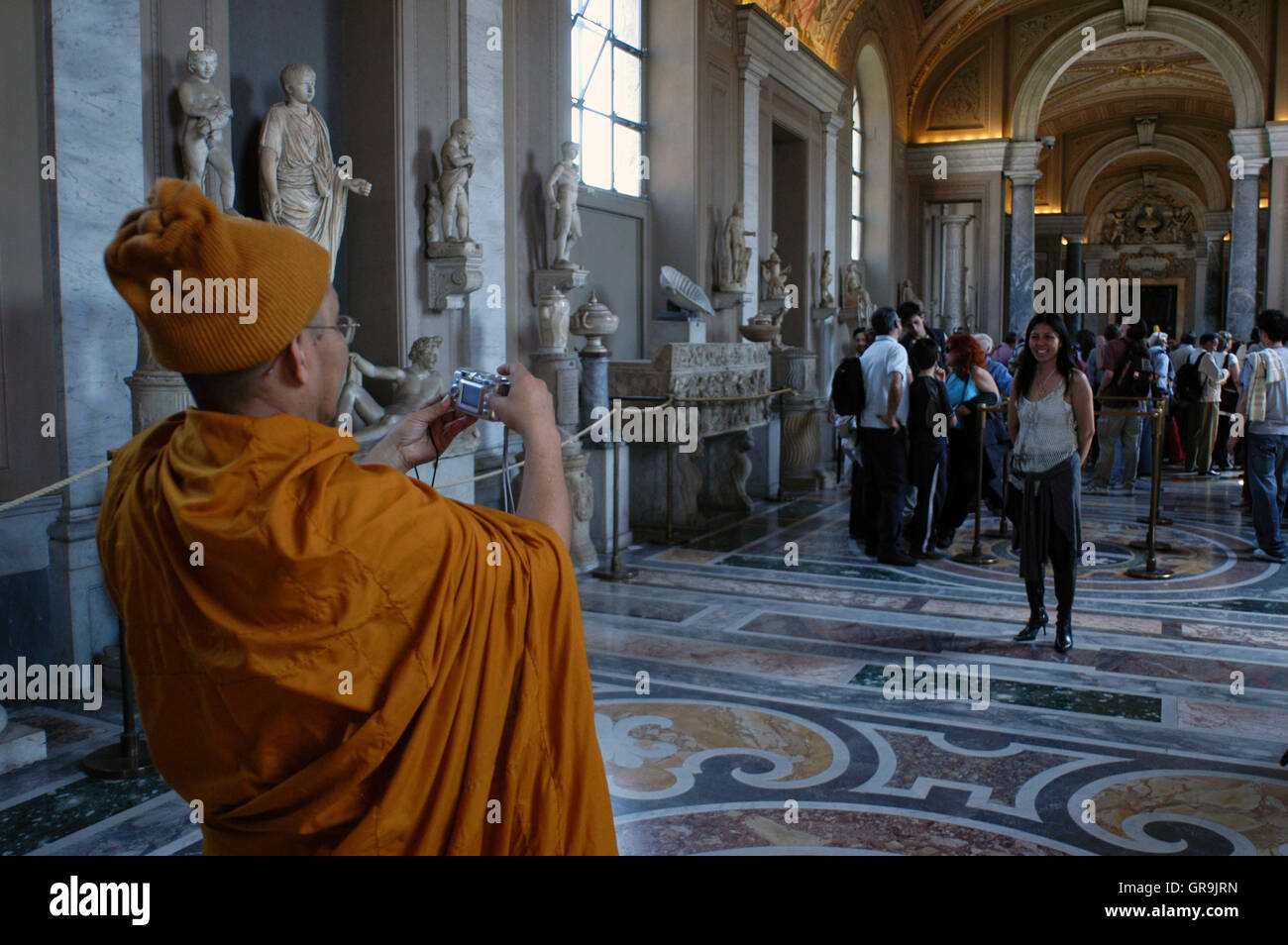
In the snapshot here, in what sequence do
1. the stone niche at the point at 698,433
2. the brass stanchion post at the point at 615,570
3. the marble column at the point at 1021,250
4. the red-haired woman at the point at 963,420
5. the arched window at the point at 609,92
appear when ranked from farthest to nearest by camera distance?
the marble column at the point at 1021,250 → the arched window at the point at 609,92 → the stone niche at the point at 698,433 → the red-haired woman at the point at 963,420 → the brass stanchion post at the point at 615,570

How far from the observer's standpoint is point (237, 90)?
6.27 meters

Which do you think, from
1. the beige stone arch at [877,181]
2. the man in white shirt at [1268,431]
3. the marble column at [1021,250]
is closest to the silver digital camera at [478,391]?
the man in white shirt at [1268,431]

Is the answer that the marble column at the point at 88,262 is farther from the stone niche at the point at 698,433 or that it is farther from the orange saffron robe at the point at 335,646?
the stone niche at the point at 698,433

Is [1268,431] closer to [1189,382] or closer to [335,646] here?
[1189,382]

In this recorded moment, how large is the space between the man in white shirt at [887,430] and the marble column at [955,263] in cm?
1350

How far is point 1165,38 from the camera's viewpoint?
67.8ft

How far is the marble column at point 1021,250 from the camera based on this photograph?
20.6 meters

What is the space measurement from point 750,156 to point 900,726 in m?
9.24

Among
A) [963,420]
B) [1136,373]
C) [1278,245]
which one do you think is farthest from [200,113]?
[1278,245]
